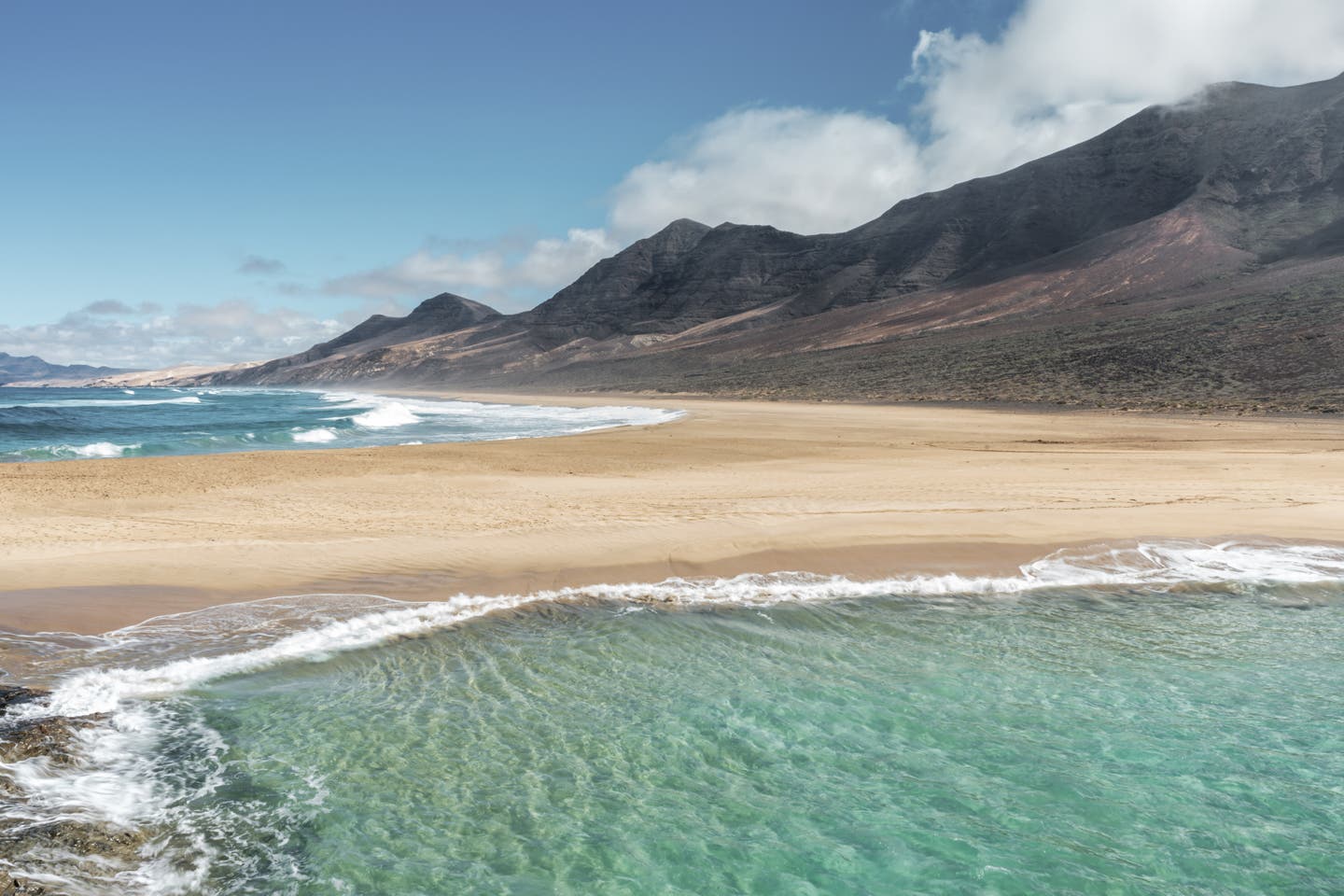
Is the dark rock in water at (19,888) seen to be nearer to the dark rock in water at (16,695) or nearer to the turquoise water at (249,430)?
the dark rock in water at (16,695)

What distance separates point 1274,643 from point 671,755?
620 centimetres

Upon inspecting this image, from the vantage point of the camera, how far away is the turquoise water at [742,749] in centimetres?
412

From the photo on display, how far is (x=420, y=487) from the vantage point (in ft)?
50.6

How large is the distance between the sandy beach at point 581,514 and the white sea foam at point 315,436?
35.7ft

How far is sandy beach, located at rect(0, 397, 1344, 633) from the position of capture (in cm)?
900

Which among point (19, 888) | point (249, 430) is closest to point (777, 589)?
point (19, 888)

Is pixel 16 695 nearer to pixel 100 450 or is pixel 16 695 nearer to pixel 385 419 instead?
pixel 100 450

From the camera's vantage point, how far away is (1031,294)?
8956 cm

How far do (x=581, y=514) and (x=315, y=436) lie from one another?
25.7 meters

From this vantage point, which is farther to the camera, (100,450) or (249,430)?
(249,430)

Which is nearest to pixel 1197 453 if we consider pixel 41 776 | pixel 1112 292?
pixel 41 776

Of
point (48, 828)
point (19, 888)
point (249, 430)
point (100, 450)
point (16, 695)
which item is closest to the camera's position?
point (19, 888)

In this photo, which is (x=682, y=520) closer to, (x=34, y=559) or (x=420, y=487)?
(x=420, y=487)

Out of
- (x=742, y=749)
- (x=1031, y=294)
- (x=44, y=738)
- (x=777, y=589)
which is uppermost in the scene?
(x=1031, y=294)
